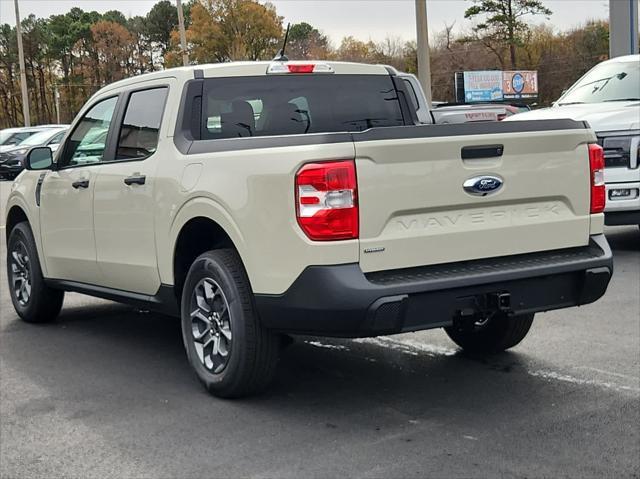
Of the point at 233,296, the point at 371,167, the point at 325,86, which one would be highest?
the point at 325,86

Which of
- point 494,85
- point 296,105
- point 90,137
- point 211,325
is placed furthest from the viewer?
point 494,85

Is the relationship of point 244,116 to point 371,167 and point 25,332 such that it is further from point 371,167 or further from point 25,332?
point 25,332

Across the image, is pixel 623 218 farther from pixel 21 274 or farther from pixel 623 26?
pixel 623 26

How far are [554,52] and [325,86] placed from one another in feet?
249

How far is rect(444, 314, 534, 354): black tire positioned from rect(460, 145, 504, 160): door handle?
140 centimetres

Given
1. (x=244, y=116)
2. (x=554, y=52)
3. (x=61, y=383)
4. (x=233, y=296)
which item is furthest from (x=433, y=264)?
(x=554, y=52)

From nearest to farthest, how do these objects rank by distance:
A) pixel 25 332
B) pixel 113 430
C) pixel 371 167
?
pixel 371 167
pixel 113 430
pixel 25 332

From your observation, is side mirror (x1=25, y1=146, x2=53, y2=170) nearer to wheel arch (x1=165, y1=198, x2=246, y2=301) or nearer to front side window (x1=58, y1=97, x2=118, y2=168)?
front side window (x1=58, y1=97, x2=118, y2=168)

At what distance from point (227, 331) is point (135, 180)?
1257 mm

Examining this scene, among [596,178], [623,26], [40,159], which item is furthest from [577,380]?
[623,26]

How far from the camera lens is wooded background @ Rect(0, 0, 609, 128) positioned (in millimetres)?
72938

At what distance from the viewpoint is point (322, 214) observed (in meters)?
4.41

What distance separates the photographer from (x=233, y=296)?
16.1 ft

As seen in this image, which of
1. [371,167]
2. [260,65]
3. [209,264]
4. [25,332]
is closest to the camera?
[371,167]
